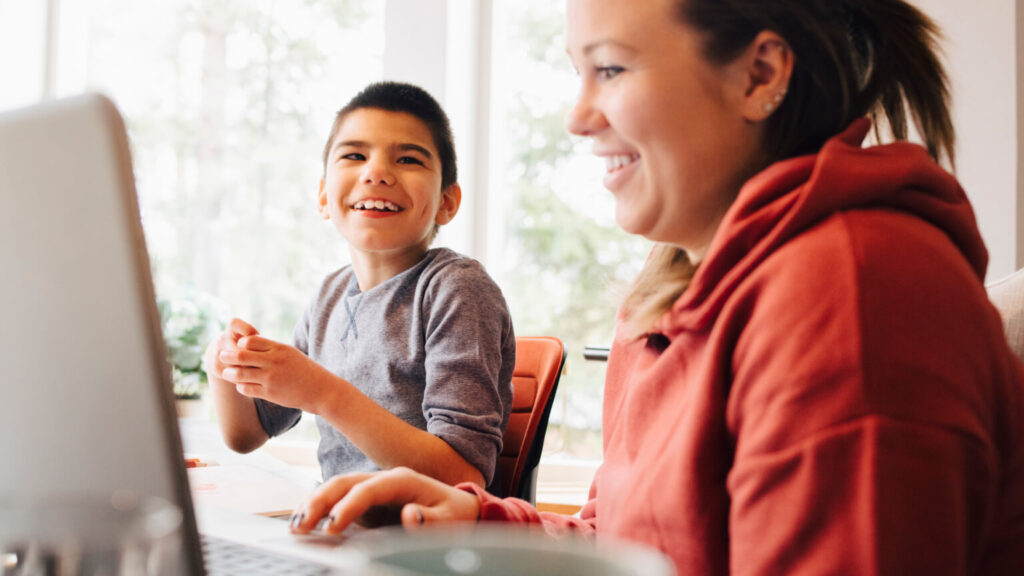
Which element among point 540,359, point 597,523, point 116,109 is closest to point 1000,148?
point 540,359

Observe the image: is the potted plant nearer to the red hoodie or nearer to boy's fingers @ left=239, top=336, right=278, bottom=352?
boy's fingers @ left=239, top=336, right=278, bottom=352

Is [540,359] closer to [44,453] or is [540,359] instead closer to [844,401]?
[844,401]

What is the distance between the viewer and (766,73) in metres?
0.77

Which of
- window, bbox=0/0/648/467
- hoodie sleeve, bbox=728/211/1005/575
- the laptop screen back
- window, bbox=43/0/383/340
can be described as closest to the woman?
hoodie sleeve, bbox=728/211/1005/575

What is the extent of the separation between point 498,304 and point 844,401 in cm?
95

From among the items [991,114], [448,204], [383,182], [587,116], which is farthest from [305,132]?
[587,116]

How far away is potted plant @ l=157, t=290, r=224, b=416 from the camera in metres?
2.33

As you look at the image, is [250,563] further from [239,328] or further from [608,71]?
[239,328]

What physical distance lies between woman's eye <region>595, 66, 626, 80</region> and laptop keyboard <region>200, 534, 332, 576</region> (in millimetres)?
496

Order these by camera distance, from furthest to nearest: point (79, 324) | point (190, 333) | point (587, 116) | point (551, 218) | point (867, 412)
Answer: point (551, 218) → point (190, 333) → point (587, 116) → point (867, 412) → point (79, 324)

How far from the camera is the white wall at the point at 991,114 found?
209 centimetres

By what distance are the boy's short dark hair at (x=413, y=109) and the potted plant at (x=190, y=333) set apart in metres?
0.89

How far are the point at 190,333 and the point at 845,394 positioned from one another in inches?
88.1

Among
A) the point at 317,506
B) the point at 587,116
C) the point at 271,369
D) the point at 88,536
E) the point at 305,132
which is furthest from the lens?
the point at 305,132
